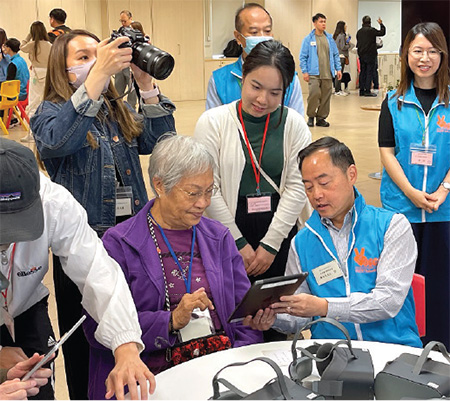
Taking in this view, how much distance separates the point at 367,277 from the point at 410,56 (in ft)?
4.82

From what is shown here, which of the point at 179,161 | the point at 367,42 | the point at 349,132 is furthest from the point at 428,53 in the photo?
the point at 367,42

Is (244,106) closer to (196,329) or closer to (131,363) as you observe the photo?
(196,329)

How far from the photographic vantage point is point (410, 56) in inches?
133

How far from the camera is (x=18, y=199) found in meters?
1.68

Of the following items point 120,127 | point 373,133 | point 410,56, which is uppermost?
point 410,56

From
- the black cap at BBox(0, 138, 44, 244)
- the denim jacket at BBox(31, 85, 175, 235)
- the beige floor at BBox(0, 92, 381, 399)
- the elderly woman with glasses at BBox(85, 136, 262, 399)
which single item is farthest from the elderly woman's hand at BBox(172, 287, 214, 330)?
the beige floor at BBox(0, 92, 381, 399)

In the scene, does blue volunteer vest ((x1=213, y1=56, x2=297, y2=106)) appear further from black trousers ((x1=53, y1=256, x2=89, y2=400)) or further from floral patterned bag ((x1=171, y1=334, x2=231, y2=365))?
floral patterned bag ((x1=171, y1=334, x2=231, y2=365))

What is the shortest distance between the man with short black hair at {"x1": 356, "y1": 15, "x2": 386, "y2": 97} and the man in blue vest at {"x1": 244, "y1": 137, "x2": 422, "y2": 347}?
14716 millimetres

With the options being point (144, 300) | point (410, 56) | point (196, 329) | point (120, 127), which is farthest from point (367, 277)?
point (410, 56)

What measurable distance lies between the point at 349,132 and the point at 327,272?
8670mm

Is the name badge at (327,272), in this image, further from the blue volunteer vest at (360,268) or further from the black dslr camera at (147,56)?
the black dslr camera at (147,56)

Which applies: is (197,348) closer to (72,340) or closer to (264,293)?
(264,293)

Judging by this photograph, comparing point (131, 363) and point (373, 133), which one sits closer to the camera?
point (131, 363)

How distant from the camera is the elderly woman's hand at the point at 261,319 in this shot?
218cm
